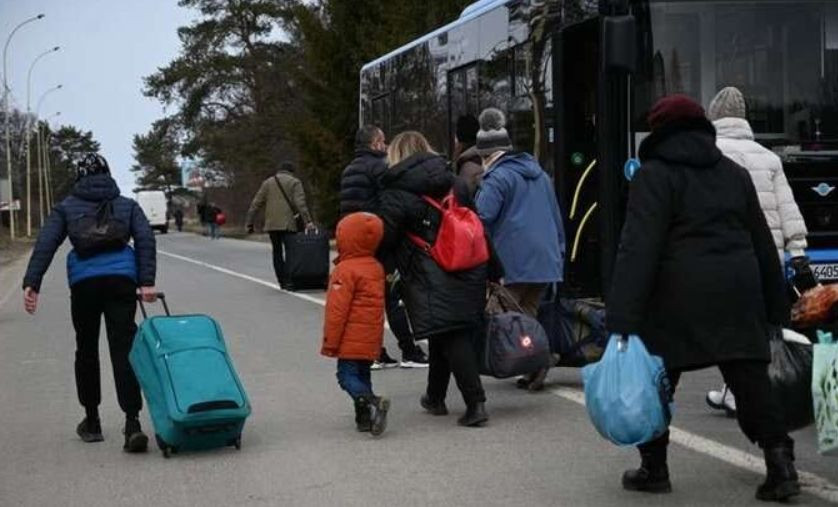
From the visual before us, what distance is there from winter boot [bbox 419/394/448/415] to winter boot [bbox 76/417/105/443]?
6.52 ft

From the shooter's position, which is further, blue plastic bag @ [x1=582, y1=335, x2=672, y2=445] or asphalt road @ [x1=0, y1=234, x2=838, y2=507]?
asphalt road @ [x1=0, y1=234, x2=838, y2=507]

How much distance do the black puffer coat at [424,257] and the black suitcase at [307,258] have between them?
9.58 metres

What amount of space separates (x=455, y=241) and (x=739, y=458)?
6.57 ft

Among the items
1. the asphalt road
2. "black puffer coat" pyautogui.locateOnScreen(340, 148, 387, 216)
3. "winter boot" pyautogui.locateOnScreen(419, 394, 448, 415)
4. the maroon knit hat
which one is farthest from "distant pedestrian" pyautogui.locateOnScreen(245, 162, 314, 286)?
the maroon knit hat

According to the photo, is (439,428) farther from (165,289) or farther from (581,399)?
(165,289)

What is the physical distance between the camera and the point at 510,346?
8039 mm

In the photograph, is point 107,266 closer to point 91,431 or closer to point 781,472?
point 91,431

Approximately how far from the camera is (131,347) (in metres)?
7.67

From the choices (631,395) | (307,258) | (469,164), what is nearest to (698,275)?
(631,395)

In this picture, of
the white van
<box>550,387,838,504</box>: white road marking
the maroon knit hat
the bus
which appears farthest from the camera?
the white van

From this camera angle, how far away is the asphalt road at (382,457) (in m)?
6.38

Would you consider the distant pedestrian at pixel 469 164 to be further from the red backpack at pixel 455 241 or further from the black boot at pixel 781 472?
the black boot at pixel 781 472

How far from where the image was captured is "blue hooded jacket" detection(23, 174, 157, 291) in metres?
7.61

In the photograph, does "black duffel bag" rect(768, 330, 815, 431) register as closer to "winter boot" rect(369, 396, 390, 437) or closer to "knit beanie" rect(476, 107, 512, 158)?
"winter boot" rect(369, 396, 390, 437)
